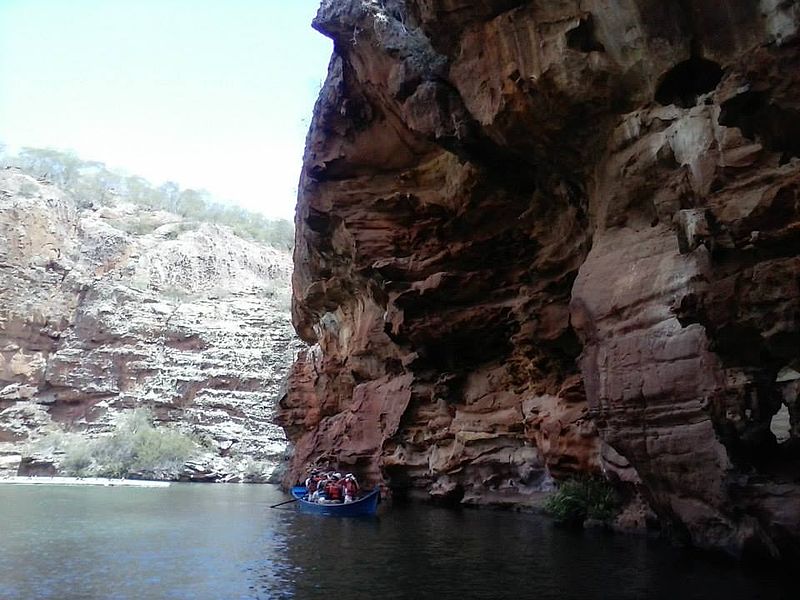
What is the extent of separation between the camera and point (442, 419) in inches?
946

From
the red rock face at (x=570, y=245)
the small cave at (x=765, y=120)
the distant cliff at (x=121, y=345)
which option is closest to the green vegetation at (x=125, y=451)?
the distant cliff at (x=121, y=345)

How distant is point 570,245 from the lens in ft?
62.2

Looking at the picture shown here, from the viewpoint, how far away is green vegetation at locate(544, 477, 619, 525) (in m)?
15.9

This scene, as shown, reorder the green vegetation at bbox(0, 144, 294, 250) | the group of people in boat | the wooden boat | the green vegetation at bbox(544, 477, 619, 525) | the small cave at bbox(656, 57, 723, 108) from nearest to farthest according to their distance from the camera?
the small cave at bbox(656, 57, 723, 108)
the green vegetation at bbox(544, 477, 619, 525)
the wooden boat
the group of people in boat
the green vegetation at bbox(0, 144, 294, 250)

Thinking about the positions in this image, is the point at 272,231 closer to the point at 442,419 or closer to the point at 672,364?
the point at 442,419

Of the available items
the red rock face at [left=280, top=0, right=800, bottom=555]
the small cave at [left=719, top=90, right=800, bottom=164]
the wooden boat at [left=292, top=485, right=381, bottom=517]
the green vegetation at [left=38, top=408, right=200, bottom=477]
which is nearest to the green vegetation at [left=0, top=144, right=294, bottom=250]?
the green vegetation at [left=38, top=408, right=200, bottom=477]

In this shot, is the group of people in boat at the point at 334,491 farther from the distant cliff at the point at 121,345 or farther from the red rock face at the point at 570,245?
the distant cliff at the point at 121,345

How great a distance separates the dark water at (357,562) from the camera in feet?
30.6

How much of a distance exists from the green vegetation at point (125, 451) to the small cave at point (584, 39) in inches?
1869

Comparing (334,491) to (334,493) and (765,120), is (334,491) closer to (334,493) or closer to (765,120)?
(334,493)

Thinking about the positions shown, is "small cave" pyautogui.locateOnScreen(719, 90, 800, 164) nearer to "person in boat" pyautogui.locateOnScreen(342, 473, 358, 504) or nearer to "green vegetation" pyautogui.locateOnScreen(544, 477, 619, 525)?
"green vegetation" pyautogui.locateOnScreen(544, 477, 619, 525)

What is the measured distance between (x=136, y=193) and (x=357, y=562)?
10522cm

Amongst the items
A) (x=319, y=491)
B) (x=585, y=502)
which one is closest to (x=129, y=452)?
(x=319, y=491)

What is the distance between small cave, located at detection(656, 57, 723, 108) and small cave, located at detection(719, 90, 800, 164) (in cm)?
329
